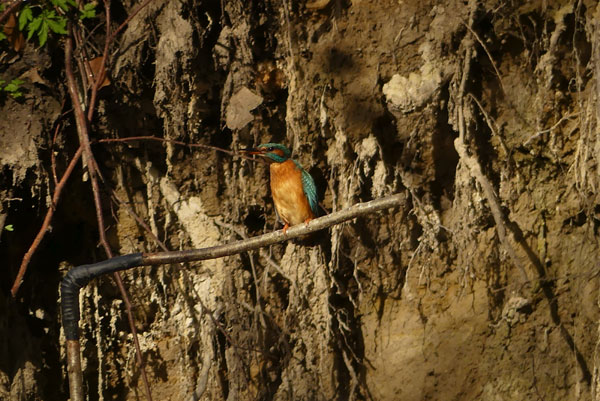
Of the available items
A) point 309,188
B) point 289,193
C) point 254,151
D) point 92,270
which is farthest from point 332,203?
point 92,270

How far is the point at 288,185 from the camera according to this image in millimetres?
3785

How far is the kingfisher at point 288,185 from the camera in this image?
382 centimetres

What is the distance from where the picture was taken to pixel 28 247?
3.95 metres

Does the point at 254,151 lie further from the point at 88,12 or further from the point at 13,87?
the point at 13,87

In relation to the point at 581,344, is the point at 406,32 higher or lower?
higher

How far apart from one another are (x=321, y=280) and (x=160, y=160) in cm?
116

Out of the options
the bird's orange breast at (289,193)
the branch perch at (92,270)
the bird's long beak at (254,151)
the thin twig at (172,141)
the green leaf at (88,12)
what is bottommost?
Result: the branch perch at (92,270)

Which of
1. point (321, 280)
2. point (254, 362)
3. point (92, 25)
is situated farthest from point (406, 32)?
point (254, 362)

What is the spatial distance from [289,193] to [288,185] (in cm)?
4

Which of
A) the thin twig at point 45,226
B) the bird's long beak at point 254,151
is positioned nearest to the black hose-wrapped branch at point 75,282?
the thin twig at point 45,226

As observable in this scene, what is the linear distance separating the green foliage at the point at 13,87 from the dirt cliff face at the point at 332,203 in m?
0.05

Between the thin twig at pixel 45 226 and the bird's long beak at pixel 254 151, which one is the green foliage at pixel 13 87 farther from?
the bird's long beak at pixel 254 151

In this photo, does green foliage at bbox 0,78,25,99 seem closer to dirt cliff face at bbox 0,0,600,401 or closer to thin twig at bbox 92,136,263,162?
dirt cliff face at bbox 0,0,600,401

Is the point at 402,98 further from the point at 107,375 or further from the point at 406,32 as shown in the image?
the point at 107,375
